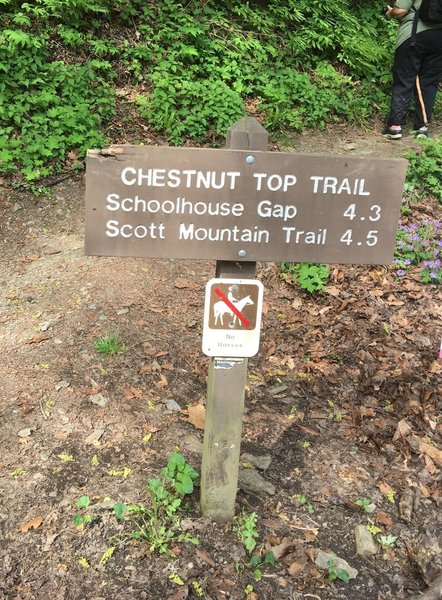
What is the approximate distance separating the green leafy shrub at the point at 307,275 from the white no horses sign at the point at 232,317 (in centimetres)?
257

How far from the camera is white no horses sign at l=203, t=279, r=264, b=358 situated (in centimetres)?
234

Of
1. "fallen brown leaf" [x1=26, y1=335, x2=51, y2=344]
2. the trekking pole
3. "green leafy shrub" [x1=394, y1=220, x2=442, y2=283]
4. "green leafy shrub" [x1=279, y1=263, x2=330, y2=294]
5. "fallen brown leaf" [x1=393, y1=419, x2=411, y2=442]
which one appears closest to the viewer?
"fallen brown leaf" [x1=393, y1=419, x2=411, y2=442]

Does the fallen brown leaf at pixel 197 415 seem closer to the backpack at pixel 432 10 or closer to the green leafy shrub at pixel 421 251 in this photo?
the green leafy shrub at pixel 421 251

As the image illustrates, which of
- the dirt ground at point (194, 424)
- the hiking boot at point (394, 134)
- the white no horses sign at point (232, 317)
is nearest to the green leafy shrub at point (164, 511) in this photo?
the dirt ground at point (194, 424)

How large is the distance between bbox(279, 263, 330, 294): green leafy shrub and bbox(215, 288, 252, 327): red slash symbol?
2581 millimetres

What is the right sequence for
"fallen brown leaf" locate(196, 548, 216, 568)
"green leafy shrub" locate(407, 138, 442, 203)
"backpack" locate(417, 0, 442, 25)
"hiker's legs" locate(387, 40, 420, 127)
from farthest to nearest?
1. "hiker's legs" locate(387, 40, 420, 127)
2. "backpack" locate(417, 0, 442, 25)
3. "green leafy shrub" locate(407, 138, 442, 203)
4. "fallen brown leaf" locate(196, 548, 216, 568)

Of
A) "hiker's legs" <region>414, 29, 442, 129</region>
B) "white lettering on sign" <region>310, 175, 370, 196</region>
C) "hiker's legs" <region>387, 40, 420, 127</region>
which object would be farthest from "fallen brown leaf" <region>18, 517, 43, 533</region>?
"hiker's legs" <region>414, 29, 442, 129</region>

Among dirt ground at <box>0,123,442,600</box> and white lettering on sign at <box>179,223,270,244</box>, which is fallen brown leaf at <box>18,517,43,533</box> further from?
white lettering on sign at <box>179,223,270,244</box>

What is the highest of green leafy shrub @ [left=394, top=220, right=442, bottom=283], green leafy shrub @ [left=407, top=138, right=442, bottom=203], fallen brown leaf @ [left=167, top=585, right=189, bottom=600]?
green leafy shrub @ [left=407, top=138, right=442, bottom=203]

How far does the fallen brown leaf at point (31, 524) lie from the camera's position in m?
2.65

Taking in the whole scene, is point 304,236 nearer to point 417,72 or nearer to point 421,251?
point 421,251

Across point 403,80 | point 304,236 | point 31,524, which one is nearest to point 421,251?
point 403,80

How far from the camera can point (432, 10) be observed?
672 centimetres

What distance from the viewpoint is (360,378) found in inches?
157
